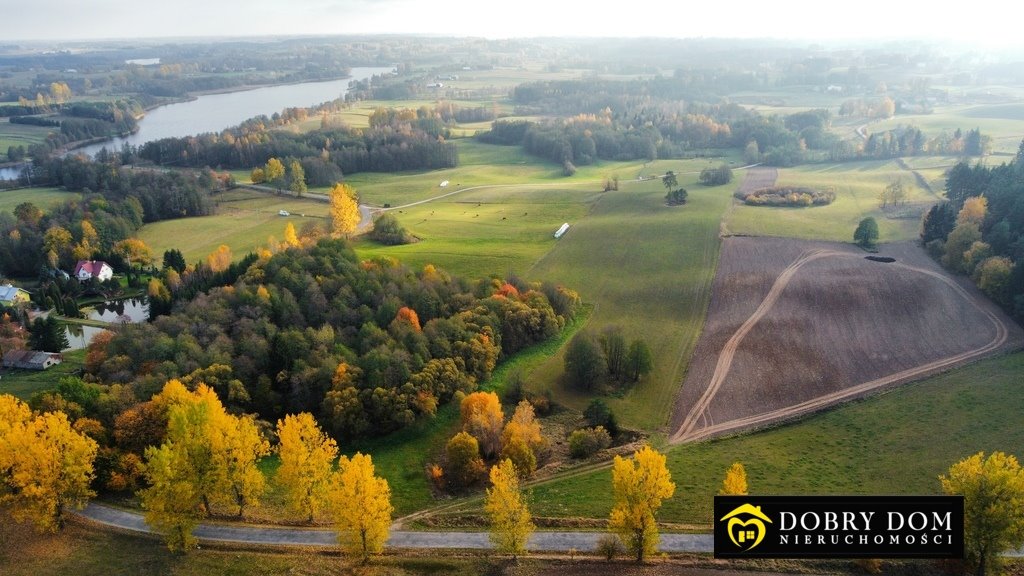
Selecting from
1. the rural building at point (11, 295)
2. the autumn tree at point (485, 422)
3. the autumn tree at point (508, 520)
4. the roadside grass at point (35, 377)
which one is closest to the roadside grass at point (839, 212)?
the autumn tree at point (485, 422)

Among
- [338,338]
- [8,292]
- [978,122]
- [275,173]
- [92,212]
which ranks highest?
[978,122]

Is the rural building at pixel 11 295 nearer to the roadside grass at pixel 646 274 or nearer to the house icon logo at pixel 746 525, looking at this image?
the roadside grass at pixel 646 274

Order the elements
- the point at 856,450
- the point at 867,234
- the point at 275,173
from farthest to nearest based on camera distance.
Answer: the point at 275,173
the point at 867,234
the point at 856,450

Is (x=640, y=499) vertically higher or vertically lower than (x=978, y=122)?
lower

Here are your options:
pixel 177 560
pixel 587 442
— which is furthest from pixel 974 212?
pixel 177 560

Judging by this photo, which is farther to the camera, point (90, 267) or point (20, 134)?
point (20, 134)

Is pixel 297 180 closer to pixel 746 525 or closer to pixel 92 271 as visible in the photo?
pixel 92 271

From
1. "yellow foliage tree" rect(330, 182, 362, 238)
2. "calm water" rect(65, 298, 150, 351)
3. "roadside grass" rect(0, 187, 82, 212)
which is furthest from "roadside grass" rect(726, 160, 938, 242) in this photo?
"roadside grass" rect(0, 187, 82, 212)

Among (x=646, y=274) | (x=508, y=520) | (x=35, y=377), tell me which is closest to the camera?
(x=508, y=520)
